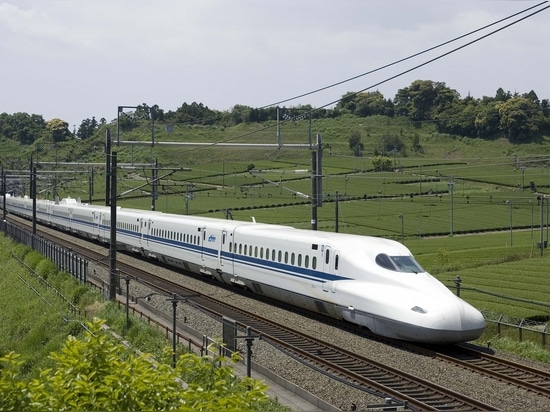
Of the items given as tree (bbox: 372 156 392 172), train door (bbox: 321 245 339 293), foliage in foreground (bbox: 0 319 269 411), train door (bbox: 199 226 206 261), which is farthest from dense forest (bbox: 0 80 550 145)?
foliage in foreground (bbox: 0 319 269 411)

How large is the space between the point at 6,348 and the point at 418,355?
1792cm

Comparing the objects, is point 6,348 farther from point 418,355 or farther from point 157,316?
point 418,355

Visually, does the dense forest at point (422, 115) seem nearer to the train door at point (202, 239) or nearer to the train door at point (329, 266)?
the train door at point (202, 239)

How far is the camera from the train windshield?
22.6 m

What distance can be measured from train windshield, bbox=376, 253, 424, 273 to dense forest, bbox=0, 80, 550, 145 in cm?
9298

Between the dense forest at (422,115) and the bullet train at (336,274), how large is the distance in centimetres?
8040

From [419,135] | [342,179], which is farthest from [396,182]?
[419,135]

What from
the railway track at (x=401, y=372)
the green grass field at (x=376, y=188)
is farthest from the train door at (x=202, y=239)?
the green grass field at (x=376, y=188)

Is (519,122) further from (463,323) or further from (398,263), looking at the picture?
(463,323)

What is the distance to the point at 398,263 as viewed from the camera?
22828 mm

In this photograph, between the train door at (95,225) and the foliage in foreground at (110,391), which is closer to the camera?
the foliage in foreground at (110,391)

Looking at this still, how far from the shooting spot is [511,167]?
409 ft

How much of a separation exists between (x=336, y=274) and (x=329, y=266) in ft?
1.73

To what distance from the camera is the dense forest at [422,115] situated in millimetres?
143500
